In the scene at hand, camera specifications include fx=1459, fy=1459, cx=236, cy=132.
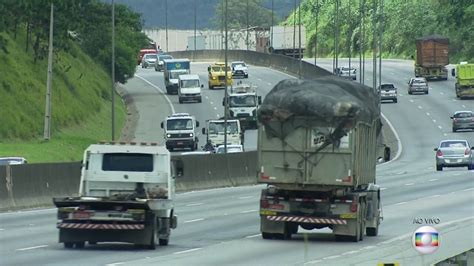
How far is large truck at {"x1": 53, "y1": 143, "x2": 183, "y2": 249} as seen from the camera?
25.1 m

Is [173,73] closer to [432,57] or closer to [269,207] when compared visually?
[432,57]

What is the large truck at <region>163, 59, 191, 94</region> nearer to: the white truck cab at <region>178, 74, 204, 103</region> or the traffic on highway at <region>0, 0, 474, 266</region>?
the white truck cab at <region>178, 74, 204, 103</region>

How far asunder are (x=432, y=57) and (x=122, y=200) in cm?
9777

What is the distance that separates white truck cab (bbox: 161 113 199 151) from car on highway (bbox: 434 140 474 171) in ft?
53.8

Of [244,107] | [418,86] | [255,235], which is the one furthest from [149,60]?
[255,235]

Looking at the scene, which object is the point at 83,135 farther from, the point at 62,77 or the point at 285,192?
the point at 285,192

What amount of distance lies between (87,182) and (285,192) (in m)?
4.09

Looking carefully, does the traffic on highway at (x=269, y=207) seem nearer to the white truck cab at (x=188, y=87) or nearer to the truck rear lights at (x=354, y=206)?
the truck rear lights at (x=354, y=206)

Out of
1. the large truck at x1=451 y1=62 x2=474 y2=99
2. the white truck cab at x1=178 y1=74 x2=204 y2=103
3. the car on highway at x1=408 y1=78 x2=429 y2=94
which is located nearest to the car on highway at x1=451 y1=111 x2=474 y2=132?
the large truck at x1=451 y1=62 x2=474 y2=99

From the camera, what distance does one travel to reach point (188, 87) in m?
105

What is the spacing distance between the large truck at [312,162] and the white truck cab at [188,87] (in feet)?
248

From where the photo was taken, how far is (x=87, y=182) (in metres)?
27.0

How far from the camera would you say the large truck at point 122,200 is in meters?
25.1

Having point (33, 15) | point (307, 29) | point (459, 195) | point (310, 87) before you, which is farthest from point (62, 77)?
point (307, 29)
